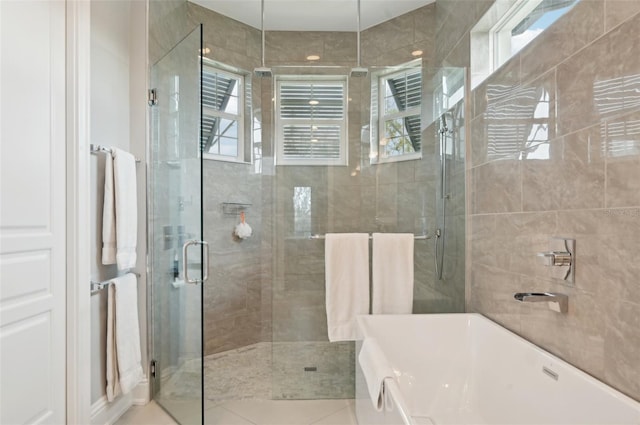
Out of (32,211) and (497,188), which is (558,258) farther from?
(32,211)

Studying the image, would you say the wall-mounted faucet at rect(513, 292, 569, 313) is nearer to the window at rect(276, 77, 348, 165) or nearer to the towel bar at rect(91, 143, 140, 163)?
the window at rect(276, 77, 348, 165)

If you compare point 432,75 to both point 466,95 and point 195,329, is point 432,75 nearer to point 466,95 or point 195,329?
point 466,95

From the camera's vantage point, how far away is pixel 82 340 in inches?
71.0

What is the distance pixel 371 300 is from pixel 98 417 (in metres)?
1.70

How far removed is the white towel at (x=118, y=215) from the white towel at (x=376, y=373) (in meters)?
1.41

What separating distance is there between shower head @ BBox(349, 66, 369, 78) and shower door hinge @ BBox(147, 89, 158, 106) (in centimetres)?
128

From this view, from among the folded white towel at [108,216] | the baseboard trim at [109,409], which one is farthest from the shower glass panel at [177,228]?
the folded white towel at [108,216]

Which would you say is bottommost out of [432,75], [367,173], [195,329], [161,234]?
[195,329]

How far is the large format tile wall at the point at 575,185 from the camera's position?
115 centimetres

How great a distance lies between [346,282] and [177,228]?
1099 mm

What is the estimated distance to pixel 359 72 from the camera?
2361 mm

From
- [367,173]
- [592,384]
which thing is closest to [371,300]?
[367,173]

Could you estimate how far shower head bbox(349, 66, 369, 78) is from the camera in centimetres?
→ 235

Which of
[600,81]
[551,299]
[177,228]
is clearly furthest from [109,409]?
[600,81]
